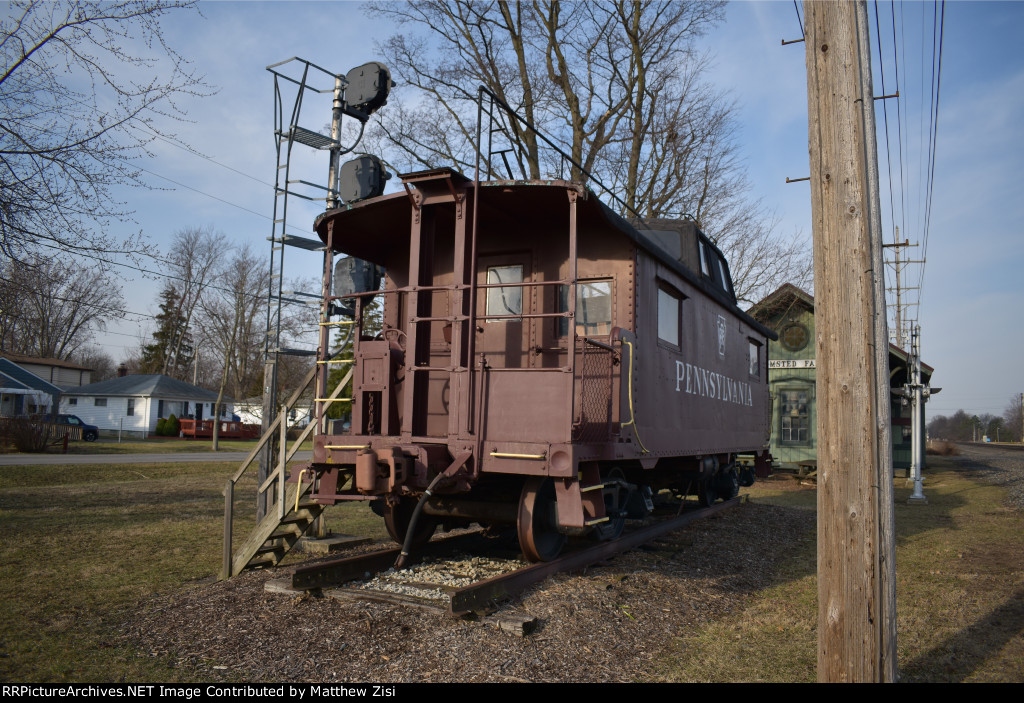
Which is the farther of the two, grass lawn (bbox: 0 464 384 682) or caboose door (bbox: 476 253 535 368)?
caboose door (bbox: 476 253 535 368)

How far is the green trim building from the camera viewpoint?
20.9 metres

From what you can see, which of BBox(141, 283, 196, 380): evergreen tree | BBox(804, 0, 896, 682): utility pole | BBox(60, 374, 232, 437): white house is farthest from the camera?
BBox(141, 283, 196, 380): evergreen tree

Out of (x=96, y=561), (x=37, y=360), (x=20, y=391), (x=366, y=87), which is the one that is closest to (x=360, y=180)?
(x=366, y=87)

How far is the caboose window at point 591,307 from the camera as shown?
6973mm

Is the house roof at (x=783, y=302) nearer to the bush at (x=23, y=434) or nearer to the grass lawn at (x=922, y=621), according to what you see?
the grass lawn at (x=922, y=621)

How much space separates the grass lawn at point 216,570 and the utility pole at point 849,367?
1.01 meters

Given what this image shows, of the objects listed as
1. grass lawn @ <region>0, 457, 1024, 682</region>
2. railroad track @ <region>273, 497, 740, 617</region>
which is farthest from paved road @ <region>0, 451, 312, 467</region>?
railroad track @ <region>273, 497, 740, 617</region>

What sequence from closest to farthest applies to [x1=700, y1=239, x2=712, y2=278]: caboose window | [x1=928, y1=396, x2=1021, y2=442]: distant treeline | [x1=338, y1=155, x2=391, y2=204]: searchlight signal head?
1. [x1=338, y1=155, x2=391, y2=204]: searchlight signal head
2. [x1=700, y1=239, x2=712, y2=278]: caboose window
3. [x1=928, y1=396, x2=1021, y2=442]: distant treeline

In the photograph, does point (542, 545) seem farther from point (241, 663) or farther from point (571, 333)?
point (241, 663)

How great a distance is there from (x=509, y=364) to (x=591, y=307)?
3.43ft

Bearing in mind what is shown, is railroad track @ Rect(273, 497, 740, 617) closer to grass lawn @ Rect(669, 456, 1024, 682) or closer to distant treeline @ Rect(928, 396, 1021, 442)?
grass lawn @ Rect(669, 456, 1024, 682)

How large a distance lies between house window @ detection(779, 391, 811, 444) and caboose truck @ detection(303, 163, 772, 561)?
14.0 meters

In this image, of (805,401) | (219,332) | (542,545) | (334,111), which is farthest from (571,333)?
(219,332)
